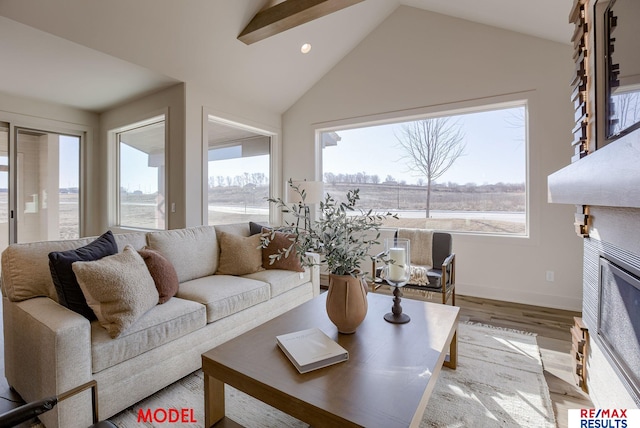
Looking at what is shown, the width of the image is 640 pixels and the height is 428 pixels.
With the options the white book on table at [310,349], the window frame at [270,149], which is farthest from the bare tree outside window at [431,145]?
the white book on table at [310,349]

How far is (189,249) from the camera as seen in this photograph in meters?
2.61

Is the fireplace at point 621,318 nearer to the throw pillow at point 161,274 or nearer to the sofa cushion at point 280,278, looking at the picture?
the sofa cushion at point 280,278

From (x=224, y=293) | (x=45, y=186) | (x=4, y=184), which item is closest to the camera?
(x=224, y=293)

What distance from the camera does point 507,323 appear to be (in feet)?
9.50

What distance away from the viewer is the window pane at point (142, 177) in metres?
4.32

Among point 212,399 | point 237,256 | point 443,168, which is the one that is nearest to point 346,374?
point 212,399

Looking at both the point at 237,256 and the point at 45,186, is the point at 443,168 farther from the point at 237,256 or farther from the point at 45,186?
the point at 45,186

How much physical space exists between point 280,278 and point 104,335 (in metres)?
1.39

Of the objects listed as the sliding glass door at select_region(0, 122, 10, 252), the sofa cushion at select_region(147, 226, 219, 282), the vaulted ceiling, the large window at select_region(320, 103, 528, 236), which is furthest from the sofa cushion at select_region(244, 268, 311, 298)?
the sliding glass door at select_region(0, 122, 10, 252)

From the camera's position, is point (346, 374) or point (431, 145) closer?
point (346, 374)

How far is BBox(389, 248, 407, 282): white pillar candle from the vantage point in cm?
177

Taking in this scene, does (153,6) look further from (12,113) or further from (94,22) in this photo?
(12,113)

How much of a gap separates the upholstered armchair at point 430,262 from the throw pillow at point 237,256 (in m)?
1.16

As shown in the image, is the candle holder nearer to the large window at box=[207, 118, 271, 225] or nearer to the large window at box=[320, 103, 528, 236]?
the large window at box=[320, 103, 528, 236]
